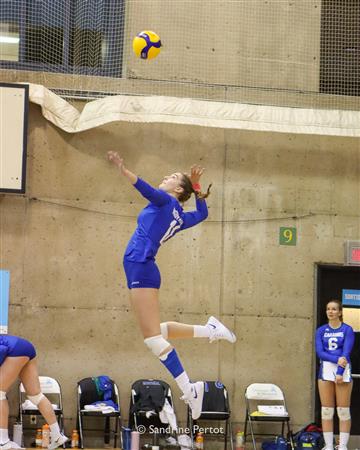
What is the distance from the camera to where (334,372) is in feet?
39.1

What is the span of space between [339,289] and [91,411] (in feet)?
13.7

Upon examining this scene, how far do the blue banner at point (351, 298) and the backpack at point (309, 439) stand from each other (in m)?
2.02

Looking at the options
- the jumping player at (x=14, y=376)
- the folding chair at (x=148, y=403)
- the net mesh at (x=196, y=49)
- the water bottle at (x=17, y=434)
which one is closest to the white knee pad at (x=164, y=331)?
the jumping player at (x=14, y=376)

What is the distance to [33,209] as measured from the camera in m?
12.6

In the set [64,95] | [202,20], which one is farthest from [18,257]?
[202,20]

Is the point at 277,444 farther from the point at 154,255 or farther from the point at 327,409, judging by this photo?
the point at 154,255

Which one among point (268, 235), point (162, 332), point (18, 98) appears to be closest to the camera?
point (162, 332)

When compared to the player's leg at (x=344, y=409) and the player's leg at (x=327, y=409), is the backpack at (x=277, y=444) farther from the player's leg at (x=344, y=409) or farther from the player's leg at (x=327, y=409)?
the player's leg at (x=344, y=409)

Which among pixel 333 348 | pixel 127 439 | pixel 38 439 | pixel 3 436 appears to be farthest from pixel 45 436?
pixel 333 348

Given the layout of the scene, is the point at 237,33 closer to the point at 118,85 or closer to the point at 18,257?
the point at 118,85

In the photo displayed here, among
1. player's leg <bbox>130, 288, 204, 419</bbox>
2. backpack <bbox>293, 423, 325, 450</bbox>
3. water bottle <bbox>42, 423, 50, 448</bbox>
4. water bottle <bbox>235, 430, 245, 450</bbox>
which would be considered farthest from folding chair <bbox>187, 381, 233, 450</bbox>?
player's leg <bbox>130, 288, 204, 419</bbox>

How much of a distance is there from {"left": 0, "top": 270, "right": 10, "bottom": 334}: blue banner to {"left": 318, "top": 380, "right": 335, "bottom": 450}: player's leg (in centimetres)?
448

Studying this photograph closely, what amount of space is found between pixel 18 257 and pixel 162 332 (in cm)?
516

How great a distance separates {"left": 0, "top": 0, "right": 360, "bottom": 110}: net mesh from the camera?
12570 millimetres
